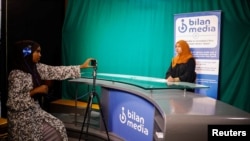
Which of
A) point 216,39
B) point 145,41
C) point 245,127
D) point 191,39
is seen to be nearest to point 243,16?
point 216,39

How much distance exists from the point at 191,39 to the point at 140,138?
1989 mm

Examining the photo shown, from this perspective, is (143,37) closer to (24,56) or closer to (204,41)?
(204,41)

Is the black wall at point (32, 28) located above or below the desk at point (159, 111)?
above

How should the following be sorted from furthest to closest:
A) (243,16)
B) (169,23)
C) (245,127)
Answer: (169,23), (243,16), (245,127)

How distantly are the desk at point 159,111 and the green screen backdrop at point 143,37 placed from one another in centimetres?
130

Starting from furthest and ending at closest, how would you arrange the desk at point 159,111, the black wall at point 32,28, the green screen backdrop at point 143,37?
the black wall at point 32,28 < the green screen backdrop at point 143,37 < the desk at point 159,111

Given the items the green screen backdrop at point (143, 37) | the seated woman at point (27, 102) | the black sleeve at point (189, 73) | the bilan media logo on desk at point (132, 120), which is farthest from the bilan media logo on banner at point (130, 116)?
the green screen backdrop at point (143, 37)

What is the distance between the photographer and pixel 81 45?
5.21 metres

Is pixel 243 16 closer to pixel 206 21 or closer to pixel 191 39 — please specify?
pixel 206 21

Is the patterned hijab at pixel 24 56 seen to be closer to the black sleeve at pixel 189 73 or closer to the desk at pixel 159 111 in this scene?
the desk at pixel 159 111

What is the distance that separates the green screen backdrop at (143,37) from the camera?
358 centimetres

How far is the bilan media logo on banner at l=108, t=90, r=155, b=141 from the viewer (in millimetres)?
2266

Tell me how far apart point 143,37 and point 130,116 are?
203 centimetres

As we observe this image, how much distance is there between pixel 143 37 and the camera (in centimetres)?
440
